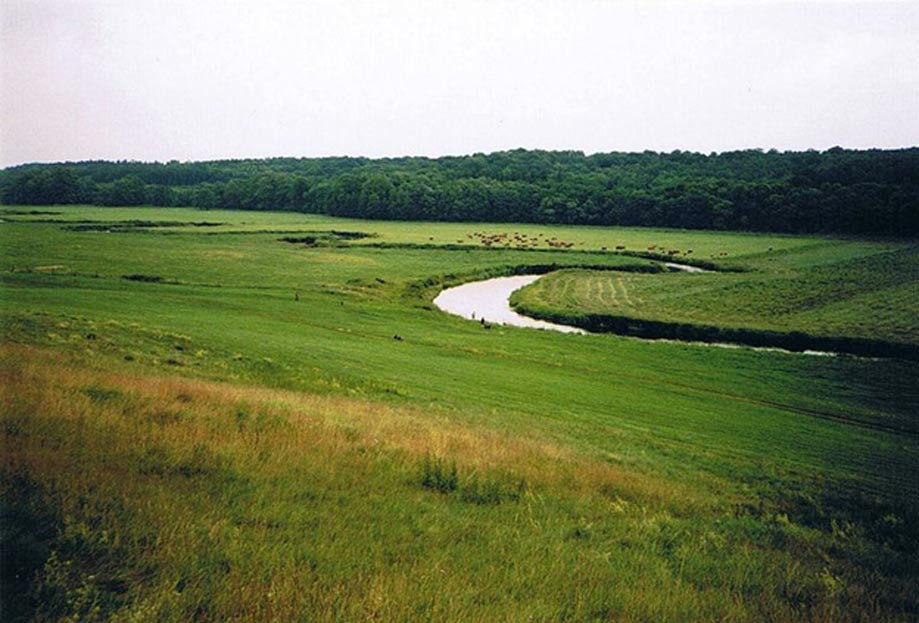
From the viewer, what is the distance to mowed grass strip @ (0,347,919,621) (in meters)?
6.18

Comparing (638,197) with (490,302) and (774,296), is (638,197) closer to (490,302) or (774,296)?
(774,296)

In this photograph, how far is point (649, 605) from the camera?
7062 millimetres

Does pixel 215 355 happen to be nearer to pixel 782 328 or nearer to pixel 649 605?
pixel 649 605

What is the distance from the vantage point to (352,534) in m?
7.94

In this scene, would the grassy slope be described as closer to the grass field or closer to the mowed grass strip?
the grass field

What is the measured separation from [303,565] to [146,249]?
3627 inches

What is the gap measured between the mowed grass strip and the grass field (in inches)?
1.6

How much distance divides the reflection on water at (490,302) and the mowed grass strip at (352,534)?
4131cm

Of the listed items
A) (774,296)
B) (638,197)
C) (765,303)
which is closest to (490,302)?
(765,303)

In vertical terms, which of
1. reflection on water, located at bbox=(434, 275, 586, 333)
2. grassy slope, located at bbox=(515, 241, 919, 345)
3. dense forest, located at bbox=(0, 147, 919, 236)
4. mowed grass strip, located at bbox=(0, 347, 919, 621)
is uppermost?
dense forest, located at bbox=(0, 147, 919, 236)

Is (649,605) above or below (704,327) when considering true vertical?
above

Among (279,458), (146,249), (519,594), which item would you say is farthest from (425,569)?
(146,249)

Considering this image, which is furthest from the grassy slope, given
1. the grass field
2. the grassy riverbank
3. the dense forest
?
the dense forest

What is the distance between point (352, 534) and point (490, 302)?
62150 millimetres
